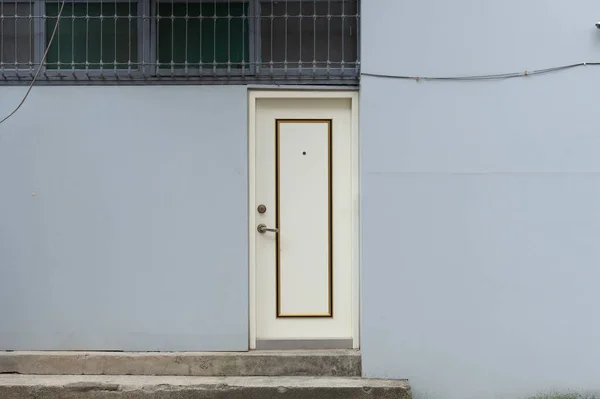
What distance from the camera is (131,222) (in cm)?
482

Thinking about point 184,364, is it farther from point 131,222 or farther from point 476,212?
point 476,212

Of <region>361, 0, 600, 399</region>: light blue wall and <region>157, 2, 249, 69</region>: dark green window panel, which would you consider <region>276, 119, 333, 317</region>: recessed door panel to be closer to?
<region>361, 0, 600, 399</region>: light blue wall

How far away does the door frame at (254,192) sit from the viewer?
191 inches

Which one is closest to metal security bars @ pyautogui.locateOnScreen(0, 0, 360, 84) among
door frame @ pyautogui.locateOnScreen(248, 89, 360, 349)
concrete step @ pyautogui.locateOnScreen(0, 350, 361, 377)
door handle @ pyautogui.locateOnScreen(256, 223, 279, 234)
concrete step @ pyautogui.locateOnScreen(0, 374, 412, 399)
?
door frame @ pyautogui.locateOnScreen(248, 89, 360, 349)

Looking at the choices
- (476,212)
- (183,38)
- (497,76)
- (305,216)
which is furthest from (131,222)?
(497,76)

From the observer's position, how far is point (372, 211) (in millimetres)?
4742

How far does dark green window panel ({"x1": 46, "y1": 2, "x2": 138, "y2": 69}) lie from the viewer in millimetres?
4934

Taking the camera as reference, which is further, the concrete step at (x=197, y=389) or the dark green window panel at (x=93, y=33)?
the dark green window panel at (x=93, y=33)

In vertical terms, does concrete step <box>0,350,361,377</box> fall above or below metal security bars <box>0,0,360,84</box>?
below

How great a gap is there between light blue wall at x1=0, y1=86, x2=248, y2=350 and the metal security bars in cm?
32

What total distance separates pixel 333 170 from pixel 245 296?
126 cm

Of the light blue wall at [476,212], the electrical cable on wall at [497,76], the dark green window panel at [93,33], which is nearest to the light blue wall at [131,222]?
the dark green window panel at [93,33]

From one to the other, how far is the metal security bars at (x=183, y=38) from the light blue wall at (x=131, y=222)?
32cm

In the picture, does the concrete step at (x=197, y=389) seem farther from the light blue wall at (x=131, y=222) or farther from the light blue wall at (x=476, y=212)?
the light blue wall at (x=131, y=222)
